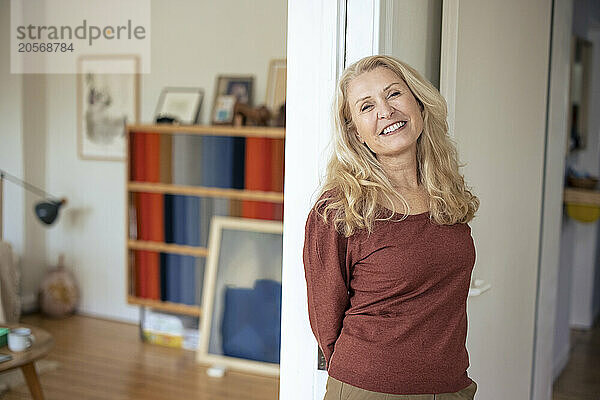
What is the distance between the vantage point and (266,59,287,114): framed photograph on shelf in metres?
3.39

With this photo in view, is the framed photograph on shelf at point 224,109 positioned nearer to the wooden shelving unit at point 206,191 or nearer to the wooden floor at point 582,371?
the wooden shelving unit at point 206,191

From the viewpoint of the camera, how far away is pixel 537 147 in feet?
7.14

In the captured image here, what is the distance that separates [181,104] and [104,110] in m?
0.56

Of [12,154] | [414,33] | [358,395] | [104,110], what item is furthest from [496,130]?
[12,154]

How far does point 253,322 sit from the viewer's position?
3.29 metres

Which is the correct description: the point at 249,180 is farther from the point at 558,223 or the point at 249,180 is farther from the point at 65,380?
the point at 558,223

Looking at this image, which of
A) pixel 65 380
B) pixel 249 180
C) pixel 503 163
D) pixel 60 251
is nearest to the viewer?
pixel 503 163

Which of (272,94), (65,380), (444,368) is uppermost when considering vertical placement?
(272,94)

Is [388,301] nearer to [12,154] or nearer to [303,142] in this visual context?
[303,142]

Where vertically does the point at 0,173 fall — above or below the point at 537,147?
below

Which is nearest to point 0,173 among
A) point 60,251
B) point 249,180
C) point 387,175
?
point 60,251

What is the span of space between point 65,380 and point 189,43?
1764 mm

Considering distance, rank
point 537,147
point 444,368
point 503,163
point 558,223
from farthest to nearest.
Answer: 1. point 558,223
2. point 537,147
3. point 503,163
4. point 444,368

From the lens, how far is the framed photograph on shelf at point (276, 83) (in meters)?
3.39
